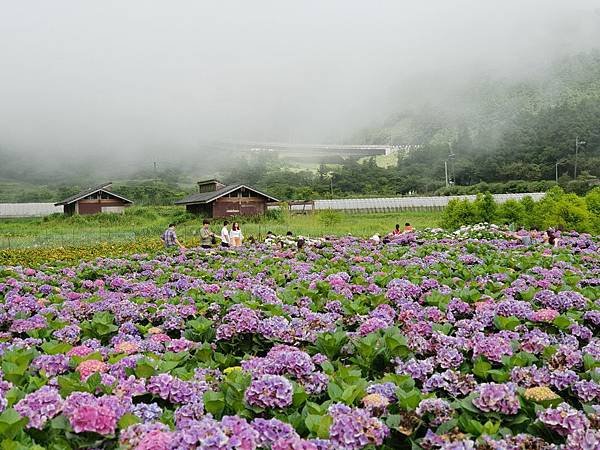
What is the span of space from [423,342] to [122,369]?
1657mm

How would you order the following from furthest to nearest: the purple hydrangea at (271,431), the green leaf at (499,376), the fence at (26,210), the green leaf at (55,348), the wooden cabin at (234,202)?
the fence at (26,210) → the wooden cabin at (234,202) → the green leaf at (55,348) → the green leaf at (499,376) → the purple hydrangea at (271,431)

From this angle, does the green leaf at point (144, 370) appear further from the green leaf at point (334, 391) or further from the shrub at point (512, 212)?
the shrub at point (512, 212)

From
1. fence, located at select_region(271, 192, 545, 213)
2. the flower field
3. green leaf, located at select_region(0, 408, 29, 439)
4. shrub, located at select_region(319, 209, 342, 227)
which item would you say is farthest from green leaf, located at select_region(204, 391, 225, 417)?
fence, located at select_region(271, 192, 545, 213)

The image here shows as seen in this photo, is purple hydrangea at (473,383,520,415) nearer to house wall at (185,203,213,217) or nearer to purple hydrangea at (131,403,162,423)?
purple hydrangea at (131,403,162,423)

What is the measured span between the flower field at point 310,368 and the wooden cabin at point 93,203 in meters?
44.6

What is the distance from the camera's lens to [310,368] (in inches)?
114

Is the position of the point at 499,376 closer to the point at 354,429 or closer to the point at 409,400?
the point at 409,400

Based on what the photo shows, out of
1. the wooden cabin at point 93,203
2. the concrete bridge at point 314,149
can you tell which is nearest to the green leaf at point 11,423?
the wooden cabin at point 93,203

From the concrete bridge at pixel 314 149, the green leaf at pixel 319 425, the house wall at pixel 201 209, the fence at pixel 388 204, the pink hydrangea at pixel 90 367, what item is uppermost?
the concrete bridge at pixel 314 149

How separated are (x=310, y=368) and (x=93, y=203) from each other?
4907 cm

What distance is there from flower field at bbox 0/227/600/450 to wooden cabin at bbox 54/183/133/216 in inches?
1757

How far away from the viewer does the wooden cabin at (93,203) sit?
4819cm

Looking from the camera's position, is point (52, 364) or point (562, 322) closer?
point (52, 364)

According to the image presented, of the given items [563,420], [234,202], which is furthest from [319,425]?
[234,202]
